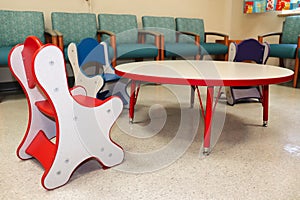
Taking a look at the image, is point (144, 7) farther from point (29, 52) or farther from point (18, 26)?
point (29, 52)

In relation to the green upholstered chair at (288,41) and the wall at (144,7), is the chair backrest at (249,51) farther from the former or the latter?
the wall at (144,7)

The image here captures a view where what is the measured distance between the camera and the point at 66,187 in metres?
1.18

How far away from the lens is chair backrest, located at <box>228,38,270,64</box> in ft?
8.43

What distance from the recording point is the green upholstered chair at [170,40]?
128 inches

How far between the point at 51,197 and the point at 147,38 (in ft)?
8.94

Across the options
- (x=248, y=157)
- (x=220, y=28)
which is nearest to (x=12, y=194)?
(x=248, y=157)

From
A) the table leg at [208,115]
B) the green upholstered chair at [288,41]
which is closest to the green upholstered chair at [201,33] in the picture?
the green upholstered chair at [288,41]

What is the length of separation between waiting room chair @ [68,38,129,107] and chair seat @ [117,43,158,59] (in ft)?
1.65

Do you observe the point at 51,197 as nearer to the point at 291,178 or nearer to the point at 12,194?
the point at 12,194

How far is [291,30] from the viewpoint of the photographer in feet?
12.4

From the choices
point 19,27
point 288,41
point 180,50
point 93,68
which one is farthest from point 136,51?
point 288,41

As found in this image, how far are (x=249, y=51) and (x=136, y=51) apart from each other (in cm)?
119

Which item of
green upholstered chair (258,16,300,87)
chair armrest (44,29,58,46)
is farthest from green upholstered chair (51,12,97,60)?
green upholstered chair (258,16,300,87)

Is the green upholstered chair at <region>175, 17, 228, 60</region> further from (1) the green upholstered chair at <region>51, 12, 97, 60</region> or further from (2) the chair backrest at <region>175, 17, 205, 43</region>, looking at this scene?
(1) the green upholstered chair at <region>51, 12, 97, 60</region>
